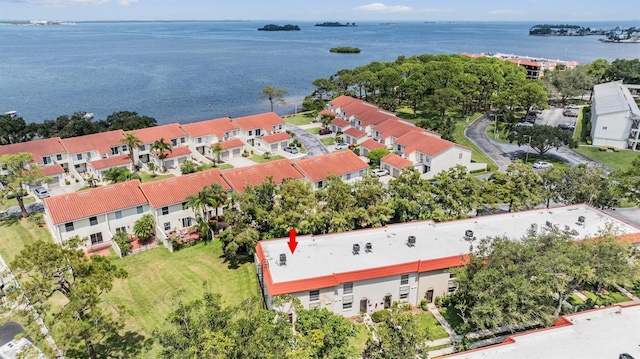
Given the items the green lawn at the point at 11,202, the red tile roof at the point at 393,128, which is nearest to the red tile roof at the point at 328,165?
the red tile roof at the point at 393,128

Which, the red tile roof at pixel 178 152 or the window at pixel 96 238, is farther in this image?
the red tile roof at pixel 178 152

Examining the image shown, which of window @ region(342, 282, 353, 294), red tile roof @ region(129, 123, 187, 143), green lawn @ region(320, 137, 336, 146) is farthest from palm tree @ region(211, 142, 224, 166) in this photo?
window @ region(342, 282, 353, 294)

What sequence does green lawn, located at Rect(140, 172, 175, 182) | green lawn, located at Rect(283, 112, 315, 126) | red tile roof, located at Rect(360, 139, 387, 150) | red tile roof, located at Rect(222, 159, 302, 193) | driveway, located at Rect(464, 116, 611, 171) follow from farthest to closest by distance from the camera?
green lawn, located at Rect(283, 112, 315, 126) < red tile roof, located at Rect(360, 139, 387, 150) < driveway, located at Rect(464, 116, 611, 171) < green lawn, located at Rect(140, 172, 175, 182) < red tile roof, located at Rect(222, 159, 302, 193)

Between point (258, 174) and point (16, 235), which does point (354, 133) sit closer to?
point (258, 174)

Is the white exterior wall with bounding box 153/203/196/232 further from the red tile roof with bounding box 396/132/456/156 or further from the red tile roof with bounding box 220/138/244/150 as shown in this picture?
the red tile roof with bounding box 396/132/456/156

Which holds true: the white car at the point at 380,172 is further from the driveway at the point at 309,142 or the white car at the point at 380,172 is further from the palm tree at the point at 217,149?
the palm tree at the point at 217,149

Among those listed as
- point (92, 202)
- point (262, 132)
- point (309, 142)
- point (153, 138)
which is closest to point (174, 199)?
point (92, 202)
